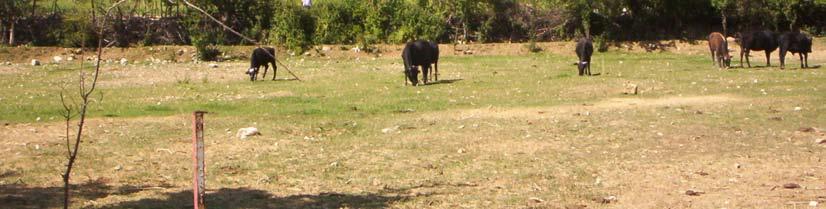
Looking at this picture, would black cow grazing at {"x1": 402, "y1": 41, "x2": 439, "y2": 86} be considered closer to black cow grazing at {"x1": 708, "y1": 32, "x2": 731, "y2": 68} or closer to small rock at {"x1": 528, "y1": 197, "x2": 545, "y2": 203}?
black cow grazing at {"x1": 708, "y1": 32, "x2": 731, "y2": 68}

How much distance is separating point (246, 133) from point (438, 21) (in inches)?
1076

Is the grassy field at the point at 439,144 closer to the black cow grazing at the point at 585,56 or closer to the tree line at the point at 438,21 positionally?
the black cow grazing at the point at 585,56

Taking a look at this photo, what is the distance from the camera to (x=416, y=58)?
25.3m

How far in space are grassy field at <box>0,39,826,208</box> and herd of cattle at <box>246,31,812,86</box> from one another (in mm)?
866

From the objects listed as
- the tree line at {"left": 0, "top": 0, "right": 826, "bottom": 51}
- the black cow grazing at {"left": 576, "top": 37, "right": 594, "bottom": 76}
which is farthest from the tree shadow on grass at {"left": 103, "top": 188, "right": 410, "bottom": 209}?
the tree line at {"left": 0, "top": 0, "right": 826, "bottom": 51}

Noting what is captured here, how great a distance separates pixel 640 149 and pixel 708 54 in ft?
87.7

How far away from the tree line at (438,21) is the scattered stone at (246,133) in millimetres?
24097

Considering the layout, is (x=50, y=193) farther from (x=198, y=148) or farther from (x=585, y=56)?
(x=585, y=56)

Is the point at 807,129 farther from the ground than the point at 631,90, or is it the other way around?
the point at 631,90

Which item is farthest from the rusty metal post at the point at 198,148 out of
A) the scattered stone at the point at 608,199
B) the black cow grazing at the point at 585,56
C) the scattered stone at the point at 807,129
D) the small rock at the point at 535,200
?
the black cow grazing at the point at 585,56

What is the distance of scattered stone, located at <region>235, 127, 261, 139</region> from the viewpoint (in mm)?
14633

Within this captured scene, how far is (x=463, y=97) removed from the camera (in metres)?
21.0

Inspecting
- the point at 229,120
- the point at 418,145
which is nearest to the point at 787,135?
the point at 418,145

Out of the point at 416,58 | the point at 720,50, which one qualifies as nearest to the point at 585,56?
the point at 720,50
